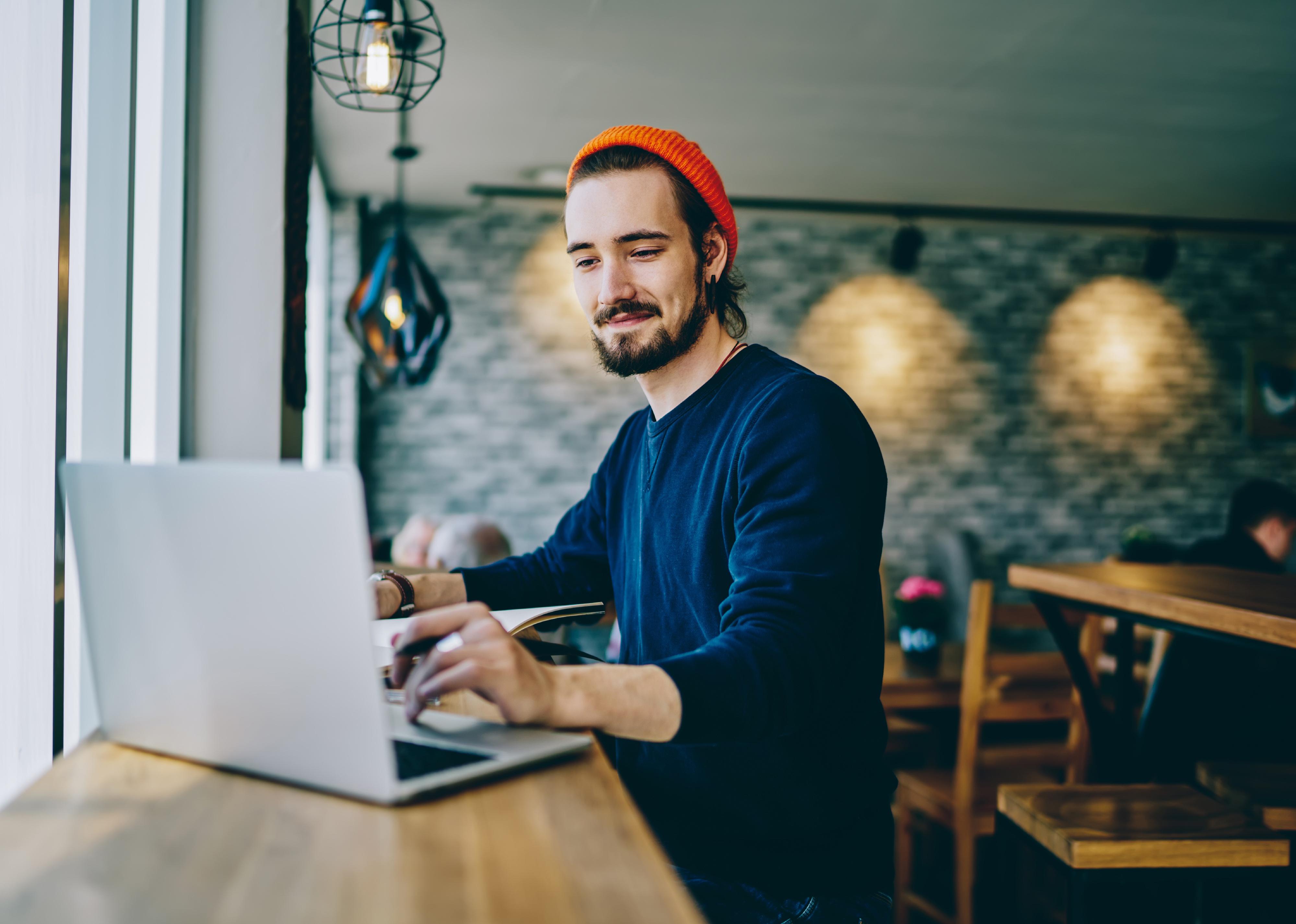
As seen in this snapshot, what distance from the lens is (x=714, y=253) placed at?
131 centimetres

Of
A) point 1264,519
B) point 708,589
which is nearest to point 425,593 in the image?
point 708,589

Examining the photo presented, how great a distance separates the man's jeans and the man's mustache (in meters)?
0.70

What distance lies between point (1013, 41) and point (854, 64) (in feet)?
1.62

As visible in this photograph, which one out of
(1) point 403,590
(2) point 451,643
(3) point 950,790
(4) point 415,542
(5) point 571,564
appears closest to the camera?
(2) point 451,643

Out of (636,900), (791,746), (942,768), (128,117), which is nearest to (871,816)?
(791,746)

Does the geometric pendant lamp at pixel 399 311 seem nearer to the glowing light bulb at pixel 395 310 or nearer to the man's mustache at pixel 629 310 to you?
the glowing light bulb at pixel 395 310

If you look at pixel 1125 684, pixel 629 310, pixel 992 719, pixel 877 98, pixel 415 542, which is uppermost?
pixel 877 98

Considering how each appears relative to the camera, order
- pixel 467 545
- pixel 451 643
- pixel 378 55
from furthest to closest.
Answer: pixel 467 545
pixel 378 55
pixel 451 643

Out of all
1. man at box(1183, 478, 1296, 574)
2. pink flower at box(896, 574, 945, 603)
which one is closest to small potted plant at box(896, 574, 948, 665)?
pink flower at box(896, 574, 945, 603)

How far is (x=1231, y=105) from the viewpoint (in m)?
3.42

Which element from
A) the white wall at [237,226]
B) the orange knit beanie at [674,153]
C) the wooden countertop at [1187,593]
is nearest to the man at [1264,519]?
the wooden countertop at [1187,593]

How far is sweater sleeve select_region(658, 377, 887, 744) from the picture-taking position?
771 mm

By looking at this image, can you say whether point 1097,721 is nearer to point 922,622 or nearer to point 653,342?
point 922,622

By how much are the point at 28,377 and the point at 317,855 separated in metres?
0.76
